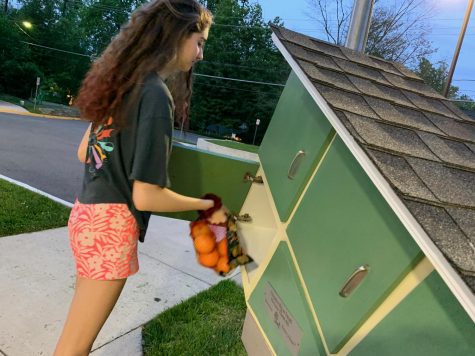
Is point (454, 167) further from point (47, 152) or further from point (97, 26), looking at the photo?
point (97, 26)

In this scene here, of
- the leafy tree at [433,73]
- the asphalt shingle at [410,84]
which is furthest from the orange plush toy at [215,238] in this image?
the leafy tree at [433,73]

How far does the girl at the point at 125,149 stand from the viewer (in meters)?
1.22

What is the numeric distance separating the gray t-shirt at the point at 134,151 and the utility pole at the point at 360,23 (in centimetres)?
199

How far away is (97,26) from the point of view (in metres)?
37.5

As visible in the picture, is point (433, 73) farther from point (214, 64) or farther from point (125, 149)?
point (125, 149)

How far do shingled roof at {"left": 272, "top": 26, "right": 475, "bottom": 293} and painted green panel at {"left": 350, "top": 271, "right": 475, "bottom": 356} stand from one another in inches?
5.0

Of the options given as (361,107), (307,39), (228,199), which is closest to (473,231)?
(361,107)

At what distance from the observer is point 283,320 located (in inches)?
55.7

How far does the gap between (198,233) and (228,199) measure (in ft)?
1.87

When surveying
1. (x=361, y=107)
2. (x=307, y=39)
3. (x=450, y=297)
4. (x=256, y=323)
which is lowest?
(x=256, y=323)

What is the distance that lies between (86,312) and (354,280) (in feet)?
3.17

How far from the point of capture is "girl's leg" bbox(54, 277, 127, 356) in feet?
4.57

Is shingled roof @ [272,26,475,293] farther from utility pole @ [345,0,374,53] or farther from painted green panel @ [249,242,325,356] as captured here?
utility pole @ [345,0,374,53]

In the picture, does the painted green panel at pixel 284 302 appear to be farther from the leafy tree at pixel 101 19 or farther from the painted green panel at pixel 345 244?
the leafy tree at pixel 101 19
